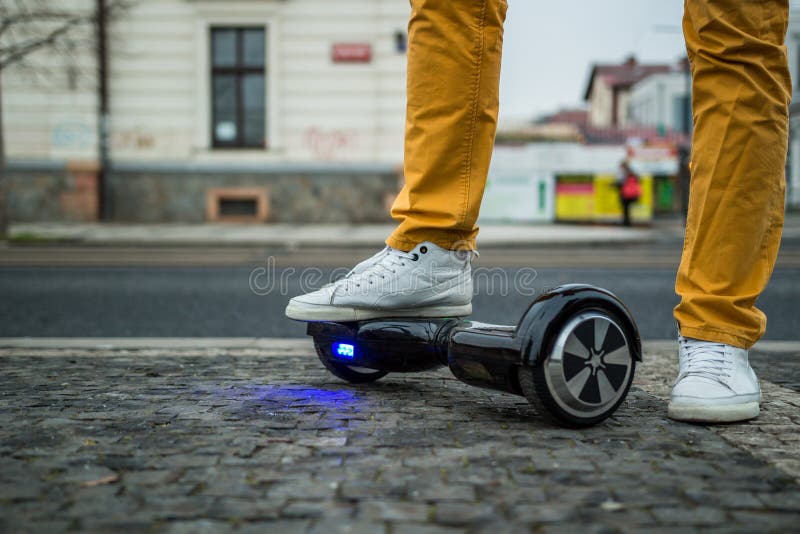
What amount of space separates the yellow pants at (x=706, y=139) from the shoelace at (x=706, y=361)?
0.03 metres

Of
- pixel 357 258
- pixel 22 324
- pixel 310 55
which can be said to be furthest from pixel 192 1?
pixel 22 324

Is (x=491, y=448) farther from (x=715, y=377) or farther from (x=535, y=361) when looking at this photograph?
(x=715, y=377)

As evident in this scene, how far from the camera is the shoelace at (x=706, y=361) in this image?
6.95 feet

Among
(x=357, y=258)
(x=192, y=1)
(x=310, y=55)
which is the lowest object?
(x=357, y=258)

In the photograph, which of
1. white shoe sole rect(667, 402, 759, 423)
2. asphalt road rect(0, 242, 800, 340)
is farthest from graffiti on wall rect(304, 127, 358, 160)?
white shoe sole rect(667, 402, 759, 423)

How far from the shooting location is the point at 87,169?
1662 cm

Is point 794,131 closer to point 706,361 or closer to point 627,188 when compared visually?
point 627,188

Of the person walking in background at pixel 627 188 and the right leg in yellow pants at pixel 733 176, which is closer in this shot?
the right leg in yellow pants at pixel 733 176

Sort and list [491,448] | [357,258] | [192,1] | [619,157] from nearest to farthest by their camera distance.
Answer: [491,448] < [357,258] < [192,1] < [619,157]

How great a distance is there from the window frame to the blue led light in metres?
14.8

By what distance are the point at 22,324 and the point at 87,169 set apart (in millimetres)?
12768

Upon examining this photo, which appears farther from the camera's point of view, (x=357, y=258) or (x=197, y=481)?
(x=357, y=258)

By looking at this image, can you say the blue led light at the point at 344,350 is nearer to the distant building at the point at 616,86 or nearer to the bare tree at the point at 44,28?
the bare tree at the point at 44,28

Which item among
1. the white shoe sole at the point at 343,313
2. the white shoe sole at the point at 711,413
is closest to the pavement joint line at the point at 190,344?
the white shoe sole at the point at 343,313
